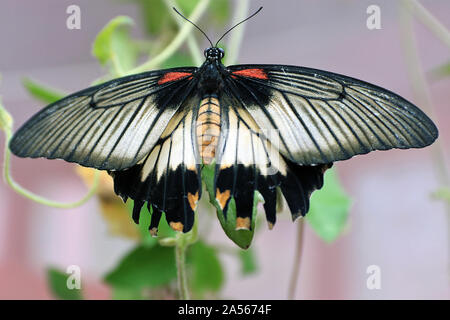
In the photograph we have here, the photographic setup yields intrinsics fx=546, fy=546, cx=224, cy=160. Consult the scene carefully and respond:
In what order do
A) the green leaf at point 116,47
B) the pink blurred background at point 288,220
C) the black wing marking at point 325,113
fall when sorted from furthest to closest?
the pink blurred background at point 288,220 → the green leaf at point 116,47 → the black wing marking at point 325,113

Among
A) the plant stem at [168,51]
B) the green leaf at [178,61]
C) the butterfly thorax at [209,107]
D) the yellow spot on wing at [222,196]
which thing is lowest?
the yellow spot on wing at [222,196]

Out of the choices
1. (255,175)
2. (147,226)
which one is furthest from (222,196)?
(147,226)

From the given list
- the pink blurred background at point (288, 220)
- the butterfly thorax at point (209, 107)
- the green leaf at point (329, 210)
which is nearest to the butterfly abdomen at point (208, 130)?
the butterfly thorax at point (209, 107)

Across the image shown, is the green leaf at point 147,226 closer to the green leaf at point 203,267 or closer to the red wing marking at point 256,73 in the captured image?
the green leaf at point 203,267

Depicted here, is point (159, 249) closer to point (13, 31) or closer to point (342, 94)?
point (342, 94)

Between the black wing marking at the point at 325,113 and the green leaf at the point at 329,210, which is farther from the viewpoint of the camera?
the green leaf at the point at 329,210

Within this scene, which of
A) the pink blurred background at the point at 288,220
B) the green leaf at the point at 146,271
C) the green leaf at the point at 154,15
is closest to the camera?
the green leaf at the point at 146,271

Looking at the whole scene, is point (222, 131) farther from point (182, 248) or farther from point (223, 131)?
point (182, 248)

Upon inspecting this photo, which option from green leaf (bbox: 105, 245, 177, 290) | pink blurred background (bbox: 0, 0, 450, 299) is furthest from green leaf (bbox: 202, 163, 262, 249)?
pink blurred background (bbox: 0, 0, 450, 299)
